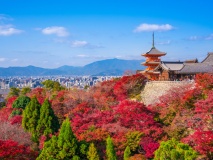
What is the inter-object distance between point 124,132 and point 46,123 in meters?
5.47

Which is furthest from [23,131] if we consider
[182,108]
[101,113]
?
[182,108]

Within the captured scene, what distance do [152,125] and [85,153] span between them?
4810mm

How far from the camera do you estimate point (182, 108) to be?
2008 cm

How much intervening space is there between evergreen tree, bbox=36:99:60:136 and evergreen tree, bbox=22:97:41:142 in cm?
38

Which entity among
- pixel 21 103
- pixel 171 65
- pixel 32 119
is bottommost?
pixel 32 119

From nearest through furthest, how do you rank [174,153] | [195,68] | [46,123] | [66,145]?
[174,153] < [66,145] < [46,123] < [195,68]

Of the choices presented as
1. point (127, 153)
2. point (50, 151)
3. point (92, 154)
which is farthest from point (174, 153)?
point (50, 151)

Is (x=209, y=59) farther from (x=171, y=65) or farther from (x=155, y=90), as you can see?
(x=155, y=90)

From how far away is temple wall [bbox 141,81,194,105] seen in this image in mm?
26527

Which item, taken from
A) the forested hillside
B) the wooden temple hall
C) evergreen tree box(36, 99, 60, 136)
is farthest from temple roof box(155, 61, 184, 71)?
evergreen tree box(36, 99, 60, 136)

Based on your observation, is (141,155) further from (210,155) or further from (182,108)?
(182,108)

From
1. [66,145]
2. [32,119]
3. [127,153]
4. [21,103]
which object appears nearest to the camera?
[66,145]

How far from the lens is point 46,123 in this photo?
66.7ft

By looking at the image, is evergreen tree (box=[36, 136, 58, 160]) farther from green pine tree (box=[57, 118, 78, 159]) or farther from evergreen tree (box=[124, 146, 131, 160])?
evergreen tree (box=[124, 146, 131, 160])
